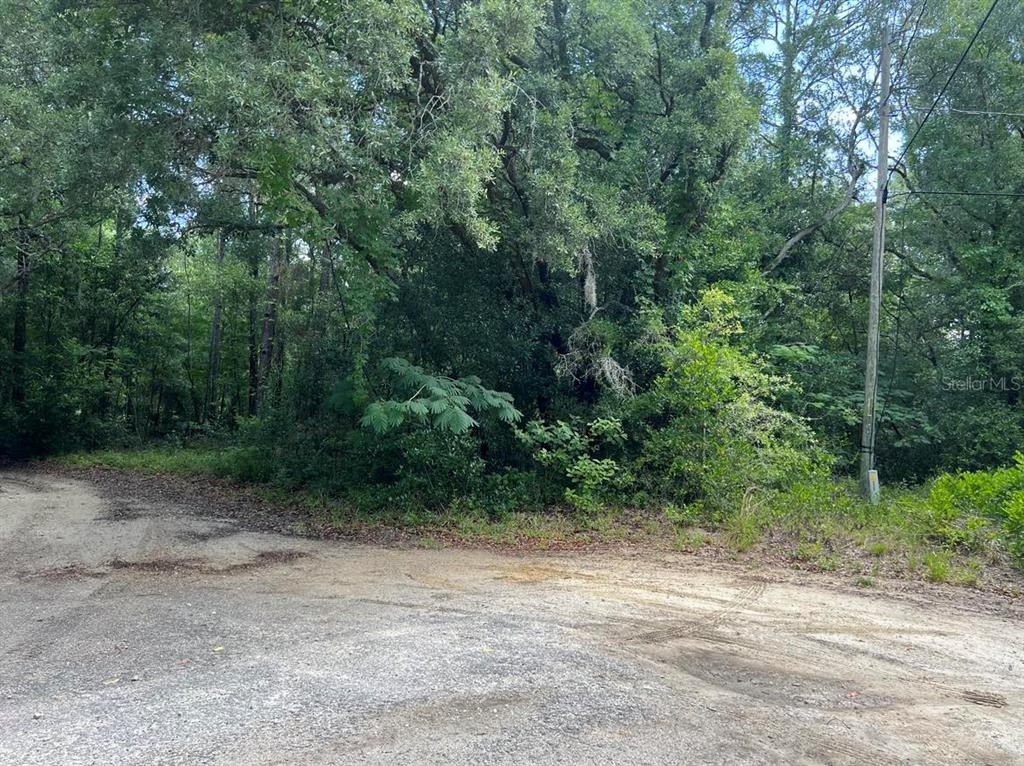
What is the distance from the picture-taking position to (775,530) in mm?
9016

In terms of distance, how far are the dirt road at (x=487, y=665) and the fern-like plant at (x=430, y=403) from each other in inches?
74.8

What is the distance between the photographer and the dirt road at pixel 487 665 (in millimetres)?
3574

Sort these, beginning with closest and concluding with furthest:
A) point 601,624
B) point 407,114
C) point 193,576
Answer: point 601,624, point 193,576, point 407,114

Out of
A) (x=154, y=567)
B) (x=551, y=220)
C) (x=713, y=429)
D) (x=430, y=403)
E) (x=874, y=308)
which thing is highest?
(x=551, y=220)

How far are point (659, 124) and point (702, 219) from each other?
5.87 feet

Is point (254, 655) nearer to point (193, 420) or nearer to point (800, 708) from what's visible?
point (800, 708)

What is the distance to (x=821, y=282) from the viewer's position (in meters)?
16.7

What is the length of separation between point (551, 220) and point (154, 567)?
6.70 meters

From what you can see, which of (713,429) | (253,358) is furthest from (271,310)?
(713,429)

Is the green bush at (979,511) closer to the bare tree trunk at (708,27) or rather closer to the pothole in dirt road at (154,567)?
the pothole in dirt road at (154,567)

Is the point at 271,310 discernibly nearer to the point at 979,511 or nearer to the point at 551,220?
the point at 551,220

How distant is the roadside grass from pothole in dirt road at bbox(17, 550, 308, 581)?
2058mm

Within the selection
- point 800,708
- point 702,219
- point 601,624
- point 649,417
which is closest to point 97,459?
point 649,417

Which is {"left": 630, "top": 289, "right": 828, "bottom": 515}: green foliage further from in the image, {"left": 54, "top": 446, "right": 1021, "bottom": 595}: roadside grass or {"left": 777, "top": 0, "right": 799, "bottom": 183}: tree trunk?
{"left": 777, "top": 0, "right": 799, "bottom": 183}: tree trunk
